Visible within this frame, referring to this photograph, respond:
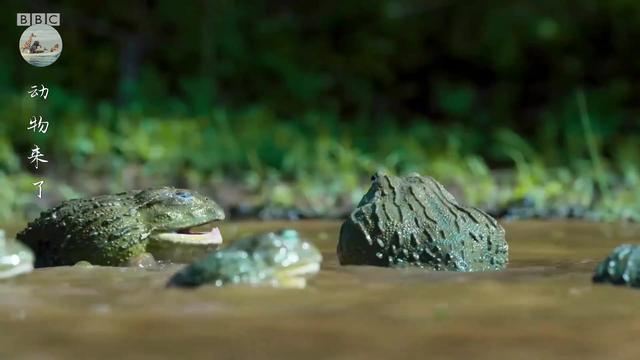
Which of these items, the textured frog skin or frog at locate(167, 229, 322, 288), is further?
the textured frog skin

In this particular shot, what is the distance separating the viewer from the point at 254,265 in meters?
3.33

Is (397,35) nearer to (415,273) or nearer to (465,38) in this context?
(465,38)

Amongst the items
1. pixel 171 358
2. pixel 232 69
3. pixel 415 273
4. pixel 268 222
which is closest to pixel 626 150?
pixel 268 222

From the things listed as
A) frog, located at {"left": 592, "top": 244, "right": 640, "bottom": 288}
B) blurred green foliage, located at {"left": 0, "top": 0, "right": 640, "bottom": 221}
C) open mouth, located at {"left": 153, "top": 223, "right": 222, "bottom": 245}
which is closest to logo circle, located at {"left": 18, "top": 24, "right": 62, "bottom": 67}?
blurred green foliage, located at {"left": 0, "top": 0, "right": 640, "bottom": 221}

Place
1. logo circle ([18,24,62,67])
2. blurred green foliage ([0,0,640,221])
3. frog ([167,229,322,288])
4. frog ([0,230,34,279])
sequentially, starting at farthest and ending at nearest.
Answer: blurred green foliage ([0,0,640,221]) < logo circle ([18,24,62,67]) < frog ([0,230,34,279]) < frog ([167,229,322,288])

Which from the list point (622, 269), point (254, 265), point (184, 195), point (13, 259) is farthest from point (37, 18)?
point (622, 269)

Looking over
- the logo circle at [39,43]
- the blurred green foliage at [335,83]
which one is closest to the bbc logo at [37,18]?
the blurred green foliage at [335,83]

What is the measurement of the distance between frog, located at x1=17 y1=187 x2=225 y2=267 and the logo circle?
8.71 feet

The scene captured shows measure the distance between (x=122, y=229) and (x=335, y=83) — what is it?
6.40m

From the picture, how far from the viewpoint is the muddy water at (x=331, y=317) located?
2.55 metres

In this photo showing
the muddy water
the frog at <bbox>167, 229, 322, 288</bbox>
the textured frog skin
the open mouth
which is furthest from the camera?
the open mouth

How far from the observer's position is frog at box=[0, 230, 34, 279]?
3719 mm

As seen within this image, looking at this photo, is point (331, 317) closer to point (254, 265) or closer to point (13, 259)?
point (254, 265)

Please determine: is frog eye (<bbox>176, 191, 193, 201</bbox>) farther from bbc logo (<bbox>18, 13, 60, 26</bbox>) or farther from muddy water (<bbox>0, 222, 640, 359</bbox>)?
bbc logo (<bbox>18, 13, 60, 26</bbox>)
